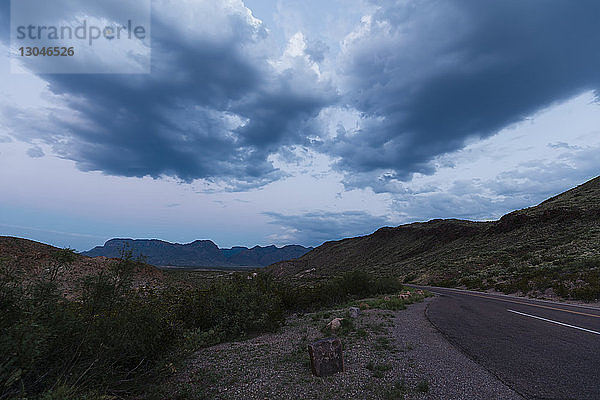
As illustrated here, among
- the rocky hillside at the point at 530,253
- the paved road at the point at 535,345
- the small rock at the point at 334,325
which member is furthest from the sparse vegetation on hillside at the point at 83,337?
the rocky hillside at the point at 530,253

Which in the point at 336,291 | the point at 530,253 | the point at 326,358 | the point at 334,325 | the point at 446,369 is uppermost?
the point at 326,358

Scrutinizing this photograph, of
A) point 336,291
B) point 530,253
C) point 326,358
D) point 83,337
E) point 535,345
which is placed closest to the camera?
point 83,337

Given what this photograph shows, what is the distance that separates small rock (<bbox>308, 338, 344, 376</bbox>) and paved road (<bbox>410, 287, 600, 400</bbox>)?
3.45m

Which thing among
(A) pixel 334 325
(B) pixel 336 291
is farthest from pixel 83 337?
(B) pixel 336 291

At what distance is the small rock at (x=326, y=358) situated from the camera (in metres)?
6.64

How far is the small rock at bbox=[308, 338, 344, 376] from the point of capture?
664 cm

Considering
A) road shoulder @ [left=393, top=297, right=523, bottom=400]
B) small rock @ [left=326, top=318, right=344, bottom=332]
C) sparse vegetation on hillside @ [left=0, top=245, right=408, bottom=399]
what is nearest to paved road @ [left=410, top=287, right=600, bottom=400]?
road shoulder @ [left=393, top=297, right=523, bottom=400]

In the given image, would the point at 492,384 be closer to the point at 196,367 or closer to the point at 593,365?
the point at 593,365

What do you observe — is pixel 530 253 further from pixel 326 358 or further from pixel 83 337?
pixel 83 337

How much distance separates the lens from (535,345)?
8.20 metres

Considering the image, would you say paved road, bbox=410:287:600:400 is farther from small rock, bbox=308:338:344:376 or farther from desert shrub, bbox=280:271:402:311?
desert shrub, bbox=280:271:402:311

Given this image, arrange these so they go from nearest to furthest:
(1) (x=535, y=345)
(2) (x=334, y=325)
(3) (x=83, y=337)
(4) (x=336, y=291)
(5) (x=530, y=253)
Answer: (3) (x=83, y=337) < (1) (x=535, y=345) < (2) (x=334, y=325) < (4) (x=336, y=291) < (5) (x=530, y=253)

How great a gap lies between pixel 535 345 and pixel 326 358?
626 cm

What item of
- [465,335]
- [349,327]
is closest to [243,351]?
[349,327]
